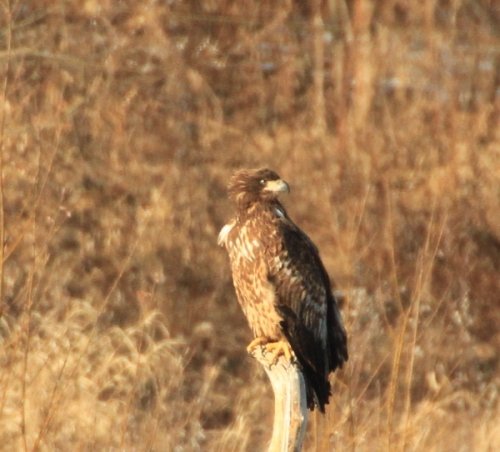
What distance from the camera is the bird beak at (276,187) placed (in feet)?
20.2

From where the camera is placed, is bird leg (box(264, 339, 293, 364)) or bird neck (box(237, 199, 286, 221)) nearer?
bird leg (box(264, 339, 293, 364))

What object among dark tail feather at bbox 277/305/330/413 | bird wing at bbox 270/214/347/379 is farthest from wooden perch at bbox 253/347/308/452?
bird wing at bbox 270/214/347/379

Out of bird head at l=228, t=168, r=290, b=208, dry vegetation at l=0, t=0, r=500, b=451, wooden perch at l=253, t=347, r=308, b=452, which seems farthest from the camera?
dry vegetation at l=0, t=0, r=500, b=451

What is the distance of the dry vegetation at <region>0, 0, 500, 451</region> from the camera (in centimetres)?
1241

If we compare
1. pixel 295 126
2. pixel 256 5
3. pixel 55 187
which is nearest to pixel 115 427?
pixel 55 187

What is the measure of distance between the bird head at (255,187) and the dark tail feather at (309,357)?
1.42 feet

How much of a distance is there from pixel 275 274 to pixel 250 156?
8557 mm

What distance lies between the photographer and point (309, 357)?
19.2 ft

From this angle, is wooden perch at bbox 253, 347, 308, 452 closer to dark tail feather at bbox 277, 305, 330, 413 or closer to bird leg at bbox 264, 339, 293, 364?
dark tail feather at bbox 277, 305, 330, 413

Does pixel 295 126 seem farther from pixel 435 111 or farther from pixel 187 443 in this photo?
pixel 187 443

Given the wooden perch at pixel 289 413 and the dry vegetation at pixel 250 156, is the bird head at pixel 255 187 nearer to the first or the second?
the wooden perch at pixel 289 413

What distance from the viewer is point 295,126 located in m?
15.0

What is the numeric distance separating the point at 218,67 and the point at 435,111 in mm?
2164

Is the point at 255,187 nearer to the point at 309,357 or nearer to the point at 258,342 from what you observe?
the point at 258,342
